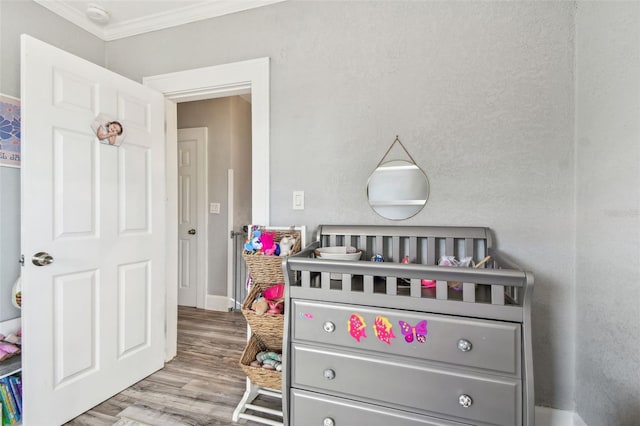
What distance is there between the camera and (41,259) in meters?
1.53

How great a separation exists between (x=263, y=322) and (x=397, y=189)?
1.12 meters

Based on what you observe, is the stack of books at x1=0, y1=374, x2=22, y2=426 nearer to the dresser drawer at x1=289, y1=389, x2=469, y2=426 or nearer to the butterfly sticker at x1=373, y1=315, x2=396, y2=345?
the dresser drawer at x1=289, y1=389, x2=469, y2=426

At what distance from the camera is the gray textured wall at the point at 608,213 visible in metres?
1.14

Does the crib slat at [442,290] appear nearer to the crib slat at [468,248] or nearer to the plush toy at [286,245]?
the crib slat at [468,248]

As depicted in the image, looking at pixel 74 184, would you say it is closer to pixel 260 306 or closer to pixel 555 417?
pixel 260 306

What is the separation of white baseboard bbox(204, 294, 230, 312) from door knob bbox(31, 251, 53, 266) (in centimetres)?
213

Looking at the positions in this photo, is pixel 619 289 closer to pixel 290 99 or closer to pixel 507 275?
pixel 507 275

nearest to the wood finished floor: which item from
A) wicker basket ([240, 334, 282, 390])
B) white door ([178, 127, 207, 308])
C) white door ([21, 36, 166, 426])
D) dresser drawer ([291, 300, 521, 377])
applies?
white door ([21, 36, 166, 426])

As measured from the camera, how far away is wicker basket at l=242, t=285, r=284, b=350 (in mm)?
1658

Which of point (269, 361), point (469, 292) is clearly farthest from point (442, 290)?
point (269, 361)

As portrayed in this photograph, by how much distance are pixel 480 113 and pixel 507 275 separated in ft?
3.24

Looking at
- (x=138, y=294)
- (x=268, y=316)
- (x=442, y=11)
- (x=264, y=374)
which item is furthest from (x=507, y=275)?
(x=138, y=294)

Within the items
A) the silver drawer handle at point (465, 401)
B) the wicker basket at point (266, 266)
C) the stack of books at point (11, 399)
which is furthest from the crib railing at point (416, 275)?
the stack of books at point (11, 399)

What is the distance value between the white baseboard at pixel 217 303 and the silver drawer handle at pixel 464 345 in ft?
9.67
